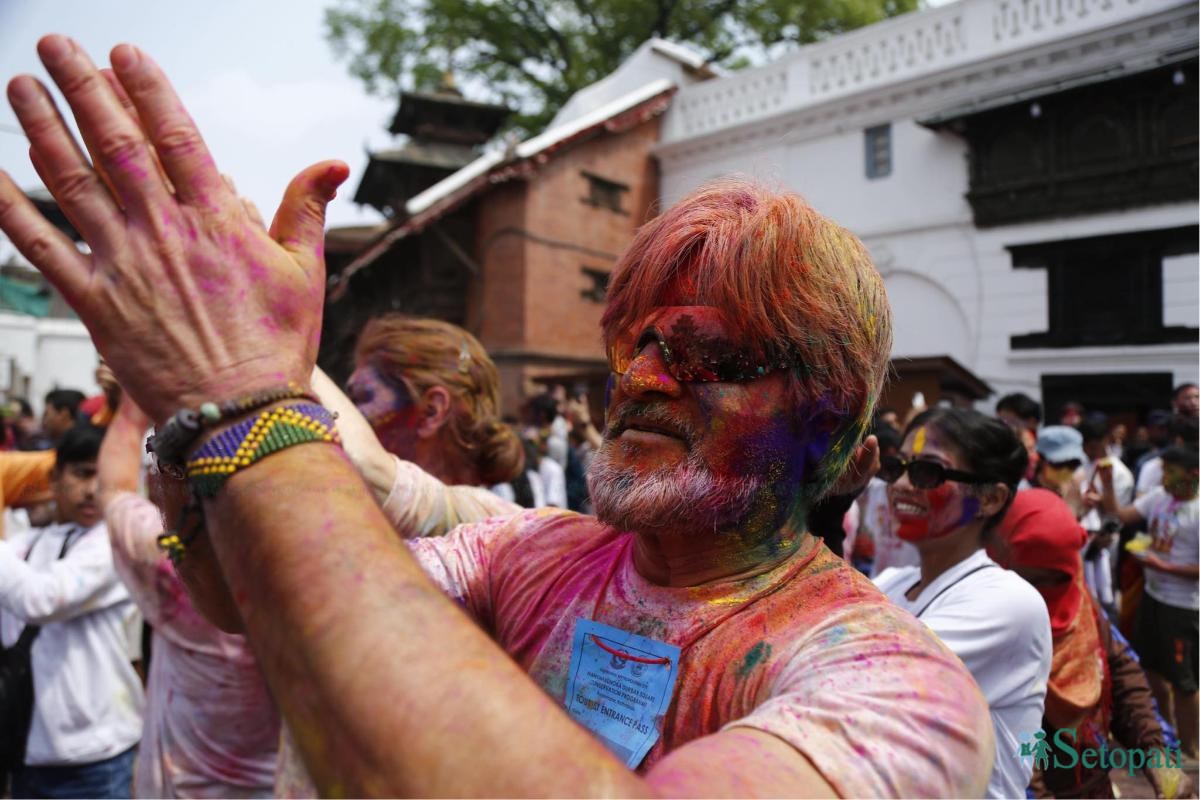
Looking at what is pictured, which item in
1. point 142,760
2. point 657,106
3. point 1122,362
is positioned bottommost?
point 142,760

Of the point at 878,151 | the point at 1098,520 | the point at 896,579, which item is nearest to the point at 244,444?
the point at 896,579

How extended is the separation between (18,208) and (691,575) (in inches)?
39.6

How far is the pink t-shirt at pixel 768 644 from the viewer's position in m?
0.96

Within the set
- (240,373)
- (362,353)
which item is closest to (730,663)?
(240,373)

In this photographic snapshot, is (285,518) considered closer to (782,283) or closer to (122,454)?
(782,283)

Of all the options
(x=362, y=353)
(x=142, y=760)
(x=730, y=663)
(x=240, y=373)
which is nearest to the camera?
(x=240, y=373)

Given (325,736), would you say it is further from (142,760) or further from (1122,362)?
(1122,362)

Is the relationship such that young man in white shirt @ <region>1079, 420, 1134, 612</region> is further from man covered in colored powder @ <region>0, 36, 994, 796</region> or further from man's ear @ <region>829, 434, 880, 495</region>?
man covered in colored powder @ <region>0, 36, 994, 796</region>

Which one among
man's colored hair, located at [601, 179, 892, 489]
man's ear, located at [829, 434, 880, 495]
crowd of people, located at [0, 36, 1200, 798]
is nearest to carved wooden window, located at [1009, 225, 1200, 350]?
crowd of people, located at [0, 36, 1200, 798]

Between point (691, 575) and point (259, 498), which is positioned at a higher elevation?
point (259, 498)

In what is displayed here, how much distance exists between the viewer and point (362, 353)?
3.26 m

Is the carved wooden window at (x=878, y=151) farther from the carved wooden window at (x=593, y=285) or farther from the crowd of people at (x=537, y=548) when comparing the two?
the crowd of people at (x=537, y=548)

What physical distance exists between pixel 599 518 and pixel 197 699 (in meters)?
1.93

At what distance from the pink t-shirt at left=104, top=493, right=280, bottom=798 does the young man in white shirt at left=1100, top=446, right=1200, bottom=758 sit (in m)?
5.41
